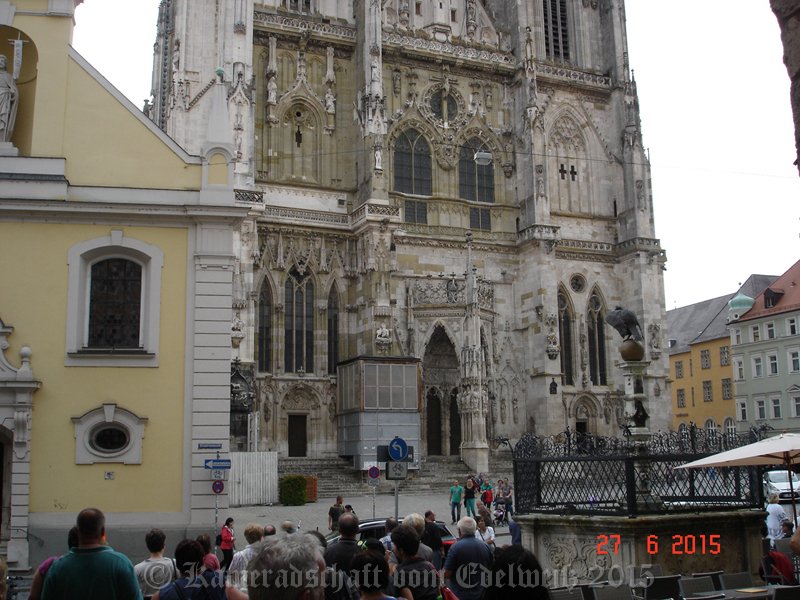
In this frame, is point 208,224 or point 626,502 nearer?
point 626,502

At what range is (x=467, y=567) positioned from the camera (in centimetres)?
844

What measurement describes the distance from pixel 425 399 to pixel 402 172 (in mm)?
10762

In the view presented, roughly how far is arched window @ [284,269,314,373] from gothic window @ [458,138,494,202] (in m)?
9.53

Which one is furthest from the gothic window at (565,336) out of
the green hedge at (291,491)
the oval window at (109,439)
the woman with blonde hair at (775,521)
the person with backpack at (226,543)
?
the person with backpack at (226,543)

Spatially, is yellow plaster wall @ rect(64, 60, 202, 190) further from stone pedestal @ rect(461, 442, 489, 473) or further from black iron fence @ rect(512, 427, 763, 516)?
stone pedestal @ rect(461, 442, 489, 473)

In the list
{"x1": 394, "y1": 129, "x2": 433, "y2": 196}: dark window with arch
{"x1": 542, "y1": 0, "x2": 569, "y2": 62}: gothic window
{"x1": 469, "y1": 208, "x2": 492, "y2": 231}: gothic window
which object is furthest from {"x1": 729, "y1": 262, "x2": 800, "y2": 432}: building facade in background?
{"x1": 394, "y1": 129, "x2": 433, "y2": 196}: dark window with arch

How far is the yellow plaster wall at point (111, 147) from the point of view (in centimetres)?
1789

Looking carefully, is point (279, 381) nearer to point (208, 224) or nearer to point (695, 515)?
point (208, 224)

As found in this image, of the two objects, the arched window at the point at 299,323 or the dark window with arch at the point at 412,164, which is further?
the dark window with arch at the point at 412,164

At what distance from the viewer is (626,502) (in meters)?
12.7

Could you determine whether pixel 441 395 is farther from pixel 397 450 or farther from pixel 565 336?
pixel 397 450

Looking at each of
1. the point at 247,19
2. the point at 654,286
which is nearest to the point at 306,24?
the point at 247,19

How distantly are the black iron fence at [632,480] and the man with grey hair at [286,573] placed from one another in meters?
8.91

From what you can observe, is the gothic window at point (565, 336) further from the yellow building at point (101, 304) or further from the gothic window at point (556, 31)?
the yellow building at point (101, 304)
